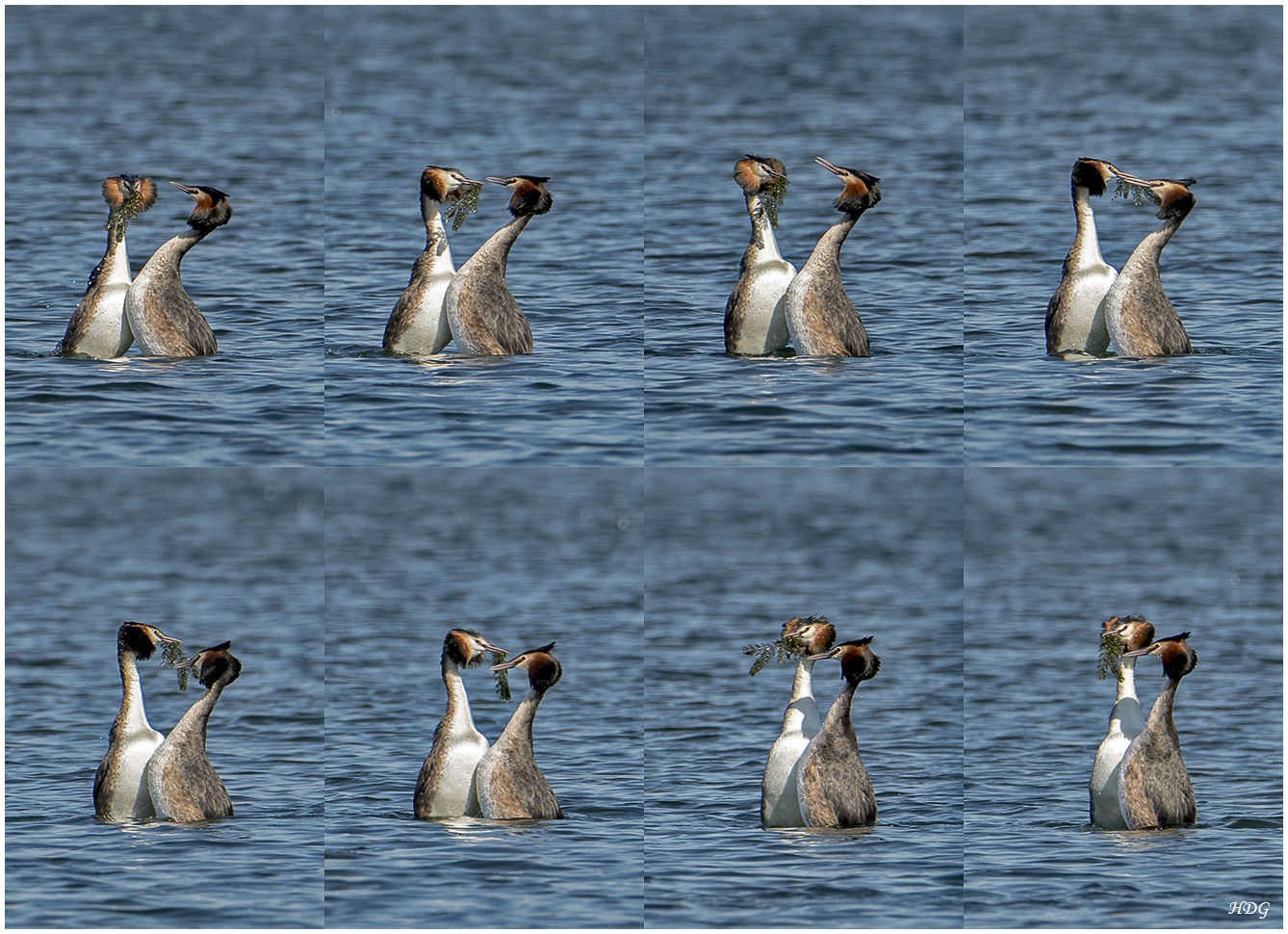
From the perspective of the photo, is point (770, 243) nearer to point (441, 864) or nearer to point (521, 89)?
point (441, 864)

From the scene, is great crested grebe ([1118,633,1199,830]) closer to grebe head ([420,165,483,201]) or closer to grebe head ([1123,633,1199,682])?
grebe head ([1123,633,1199,682])

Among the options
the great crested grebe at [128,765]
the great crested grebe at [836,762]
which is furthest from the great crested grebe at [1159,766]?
the great crested grebe at [128,765]

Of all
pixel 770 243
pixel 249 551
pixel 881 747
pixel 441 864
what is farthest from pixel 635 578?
pixel 441 864

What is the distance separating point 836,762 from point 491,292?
5.31m

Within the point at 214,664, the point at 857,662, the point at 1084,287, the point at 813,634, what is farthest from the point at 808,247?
the point at 214,664

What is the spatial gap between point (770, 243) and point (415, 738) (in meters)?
6.49

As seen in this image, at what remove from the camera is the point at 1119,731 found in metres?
17.2

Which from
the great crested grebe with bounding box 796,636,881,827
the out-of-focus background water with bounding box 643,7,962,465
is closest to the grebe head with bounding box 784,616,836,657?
the great crested grebe with bounding box 796,636,881,827

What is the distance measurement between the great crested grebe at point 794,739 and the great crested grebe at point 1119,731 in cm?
241

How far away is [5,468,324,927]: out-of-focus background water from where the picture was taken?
585 inches

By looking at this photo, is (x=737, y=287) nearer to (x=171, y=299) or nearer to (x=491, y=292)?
(x=491, y=292)

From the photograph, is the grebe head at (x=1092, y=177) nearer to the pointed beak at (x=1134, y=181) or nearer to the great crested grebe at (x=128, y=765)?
the pointed beak at (x=1134, y=181)

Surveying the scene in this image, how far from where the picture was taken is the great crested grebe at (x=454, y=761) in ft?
54.6

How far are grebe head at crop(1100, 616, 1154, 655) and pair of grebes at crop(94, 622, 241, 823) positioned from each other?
7560 millimetres
